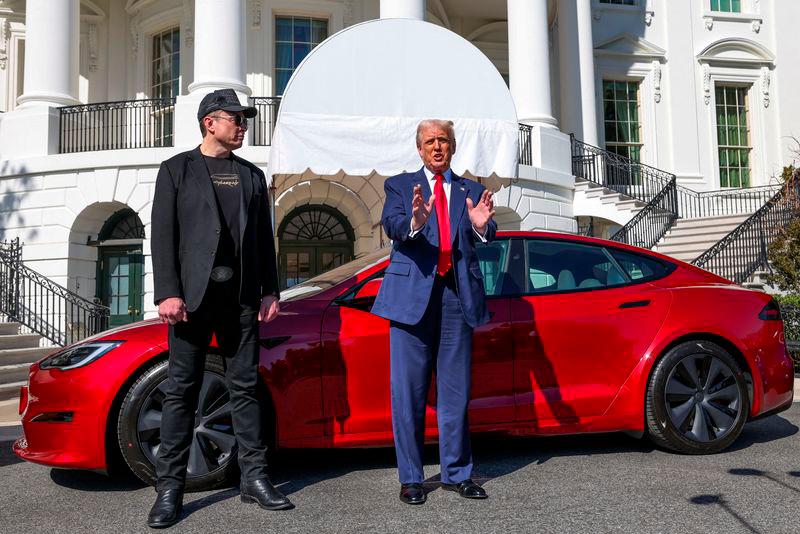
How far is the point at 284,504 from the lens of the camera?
141 inches

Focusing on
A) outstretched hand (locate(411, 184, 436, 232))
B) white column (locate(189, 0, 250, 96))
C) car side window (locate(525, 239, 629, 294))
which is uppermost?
white column (locate(189, 0, 250, 96))

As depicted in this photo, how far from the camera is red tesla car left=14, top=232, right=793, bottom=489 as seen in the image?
156 inches

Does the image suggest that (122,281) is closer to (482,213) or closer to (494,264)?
(494,264)

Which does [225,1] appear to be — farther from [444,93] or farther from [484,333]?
[484,333]

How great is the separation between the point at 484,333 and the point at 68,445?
95.6 inches

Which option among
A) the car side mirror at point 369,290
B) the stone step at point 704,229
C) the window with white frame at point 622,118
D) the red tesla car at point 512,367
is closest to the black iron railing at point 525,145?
the stone step at point 704,229

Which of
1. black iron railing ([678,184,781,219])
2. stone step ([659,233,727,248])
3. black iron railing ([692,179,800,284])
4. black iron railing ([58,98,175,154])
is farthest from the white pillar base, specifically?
black iron railing ([678,184,781,219])

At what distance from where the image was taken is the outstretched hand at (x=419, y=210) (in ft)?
11.3

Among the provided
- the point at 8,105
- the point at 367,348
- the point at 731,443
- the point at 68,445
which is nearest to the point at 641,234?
the point at 731,443

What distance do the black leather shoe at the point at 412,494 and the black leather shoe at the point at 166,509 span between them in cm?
110

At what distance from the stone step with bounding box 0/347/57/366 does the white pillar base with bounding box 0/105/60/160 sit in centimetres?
576

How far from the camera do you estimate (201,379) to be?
3615mm

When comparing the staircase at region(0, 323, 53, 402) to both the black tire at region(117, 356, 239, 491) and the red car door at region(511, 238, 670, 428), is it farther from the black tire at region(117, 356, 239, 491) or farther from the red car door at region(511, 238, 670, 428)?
the red car door at region(511, 238, 670, 428)

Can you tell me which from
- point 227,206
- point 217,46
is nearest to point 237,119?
point 227,206
